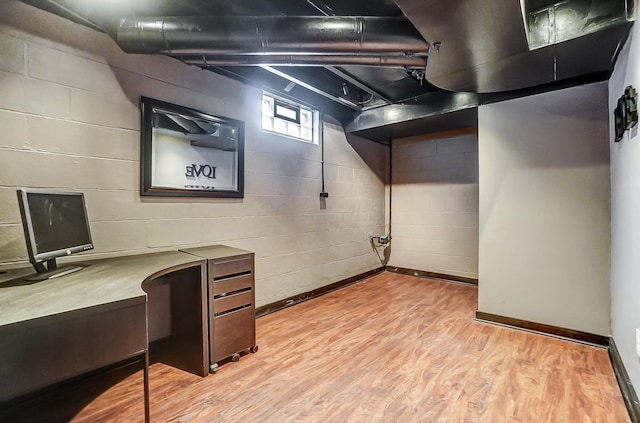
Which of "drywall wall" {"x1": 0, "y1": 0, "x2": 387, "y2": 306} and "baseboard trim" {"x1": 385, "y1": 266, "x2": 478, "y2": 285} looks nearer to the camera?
"drywall wall" {"x1": 0, "y1": 0, "x2": 387, "y2": 306}

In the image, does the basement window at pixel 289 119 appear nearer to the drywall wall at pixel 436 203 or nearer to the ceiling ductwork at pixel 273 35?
the ceiling ductwork at pixel 273 35

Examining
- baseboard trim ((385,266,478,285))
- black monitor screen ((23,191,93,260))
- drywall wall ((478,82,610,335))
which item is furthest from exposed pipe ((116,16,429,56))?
baseboard trim ((385,266,478,285))

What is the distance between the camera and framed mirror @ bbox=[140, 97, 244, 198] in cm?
245

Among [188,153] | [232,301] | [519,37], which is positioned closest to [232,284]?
[232,301]

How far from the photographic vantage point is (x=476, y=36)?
6.29ft

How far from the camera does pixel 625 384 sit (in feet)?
6.37

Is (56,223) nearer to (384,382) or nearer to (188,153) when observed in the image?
(188,153)

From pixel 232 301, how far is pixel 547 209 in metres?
2.87

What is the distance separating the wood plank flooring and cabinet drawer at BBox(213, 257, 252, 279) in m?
0.69

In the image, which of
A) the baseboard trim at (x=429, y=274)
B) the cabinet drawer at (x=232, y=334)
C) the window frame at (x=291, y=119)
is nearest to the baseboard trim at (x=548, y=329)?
the baseboard trim at (x=429, y=274)

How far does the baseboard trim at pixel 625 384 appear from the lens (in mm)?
1706

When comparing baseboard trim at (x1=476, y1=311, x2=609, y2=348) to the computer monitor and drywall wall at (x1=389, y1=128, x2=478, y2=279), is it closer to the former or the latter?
drywall wall at (x1=389, y1=128, x2=478, y2=279)

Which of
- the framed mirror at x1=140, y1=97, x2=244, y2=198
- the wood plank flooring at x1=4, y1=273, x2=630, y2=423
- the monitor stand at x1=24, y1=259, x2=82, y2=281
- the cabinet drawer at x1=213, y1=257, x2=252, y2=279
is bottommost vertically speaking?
the wood plank flooring at x1=4, y1=273, x2=630, y2=423

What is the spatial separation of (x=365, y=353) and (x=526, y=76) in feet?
8.52
